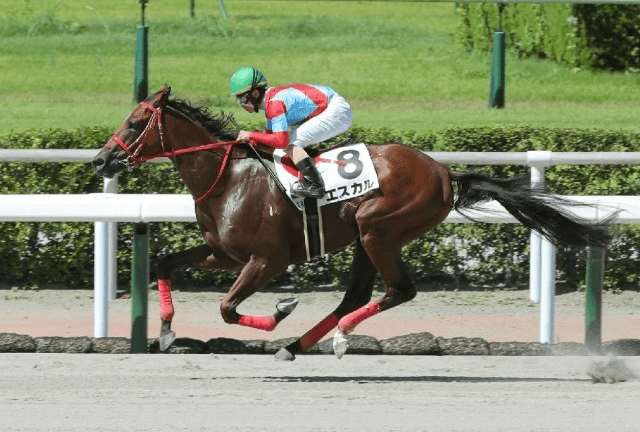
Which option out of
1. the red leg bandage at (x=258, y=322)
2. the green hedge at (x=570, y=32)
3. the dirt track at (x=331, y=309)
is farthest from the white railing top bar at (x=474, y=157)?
the green hedge at (x=570, y=32)

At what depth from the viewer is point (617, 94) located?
13578 millimetres

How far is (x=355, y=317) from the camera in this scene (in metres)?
6.50

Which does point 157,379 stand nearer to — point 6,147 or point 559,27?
point 6,147

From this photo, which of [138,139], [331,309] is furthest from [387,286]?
[331,309]

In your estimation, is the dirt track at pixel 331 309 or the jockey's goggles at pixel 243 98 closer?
the jockey's goggles at pixel 243 98

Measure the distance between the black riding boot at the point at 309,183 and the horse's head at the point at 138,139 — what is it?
0.66 m

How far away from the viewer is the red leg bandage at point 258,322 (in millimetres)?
6445

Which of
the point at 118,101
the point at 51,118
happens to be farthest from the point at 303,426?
the point at 118,101

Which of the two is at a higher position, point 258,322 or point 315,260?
point 258,322

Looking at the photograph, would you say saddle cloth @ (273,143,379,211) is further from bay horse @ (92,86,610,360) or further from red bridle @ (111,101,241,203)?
red bridle @ (111,101,241,203)

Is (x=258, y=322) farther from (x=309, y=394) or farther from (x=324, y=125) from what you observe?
(x=324, y=125)

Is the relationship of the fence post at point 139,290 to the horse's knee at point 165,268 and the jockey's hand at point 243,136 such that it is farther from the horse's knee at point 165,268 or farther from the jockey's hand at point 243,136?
the jockey's hand at point 243,136

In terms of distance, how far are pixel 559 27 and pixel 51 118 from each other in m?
5.55

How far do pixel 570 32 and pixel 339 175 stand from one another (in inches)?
342
